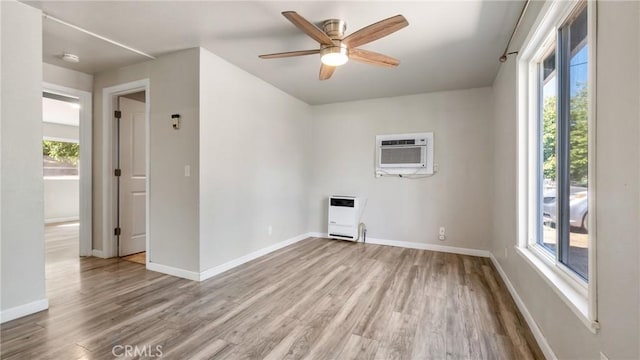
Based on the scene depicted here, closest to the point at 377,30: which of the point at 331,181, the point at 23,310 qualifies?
the point at 331,181

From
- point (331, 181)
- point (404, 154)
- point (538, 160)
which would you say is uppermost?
point (404, 154)

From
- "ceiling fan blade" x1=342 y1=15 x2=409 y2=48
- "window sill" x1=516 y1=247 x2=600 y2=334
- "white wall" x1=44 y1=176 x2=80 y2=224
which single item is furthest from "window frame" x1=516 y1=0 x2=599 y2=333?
"white wall" x1=44 y1=176 x2=80 y2=224

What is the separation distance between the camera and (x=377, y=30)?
2.13m

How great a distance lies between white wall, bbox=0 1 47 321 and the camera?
209 cm

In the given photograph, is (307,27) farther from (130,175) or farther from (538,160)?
(130,175)

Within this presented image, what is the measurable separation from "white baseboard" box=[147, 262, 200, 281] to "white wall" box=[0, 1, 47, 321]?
982mm

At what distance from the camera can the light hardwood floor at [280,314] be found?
1.80m

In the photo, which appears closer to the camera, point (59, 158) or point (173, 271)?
point (173, 271)

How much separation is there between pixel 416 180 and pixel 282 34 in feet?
9.46

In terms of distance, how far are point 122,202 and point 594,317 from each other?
463 cm

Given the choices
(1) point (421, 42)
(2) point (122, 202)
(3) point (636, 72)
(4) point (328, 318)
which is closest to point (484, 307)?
(4) point (328, 318)

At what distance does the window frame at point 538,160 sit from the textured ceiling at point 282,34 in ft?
1.26

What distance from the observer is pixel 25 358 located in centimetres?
168

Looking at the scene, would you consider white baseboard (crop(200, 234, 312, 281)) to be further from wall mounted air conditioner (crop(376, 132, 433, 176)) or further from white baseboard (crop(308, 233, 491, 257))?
wall mounted air conditioner (crop(376, 132, 433, 176))
